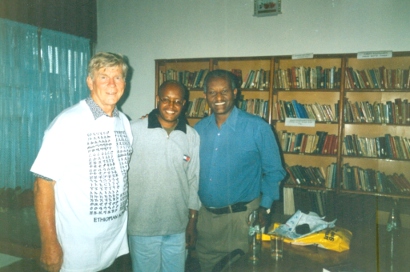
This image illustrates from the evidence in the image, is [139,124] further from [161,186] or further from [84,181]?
[84,181]

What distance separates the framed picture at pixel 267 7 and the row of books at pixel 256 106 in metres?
1.27

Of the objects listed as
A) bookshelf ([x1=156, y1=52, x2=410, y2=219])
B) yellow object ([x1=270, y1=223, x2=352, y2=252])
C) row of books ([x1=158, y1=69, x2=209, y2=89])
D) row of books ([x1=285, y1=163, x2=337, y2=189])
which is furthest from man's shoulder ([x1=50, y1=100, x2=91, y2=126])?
row of books ([x1=285, y1=163, x2=337, y2=189])

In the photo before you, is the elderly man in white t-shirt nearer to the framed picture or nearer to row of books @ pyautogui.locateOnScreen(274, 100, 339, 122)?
row of books @ pyautogui.locateOnScreen(274, 100, 339, 122)

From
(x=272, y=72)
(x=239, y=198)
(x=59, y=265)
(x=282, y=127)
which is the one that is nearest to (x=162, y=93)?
(x=239, y=198)

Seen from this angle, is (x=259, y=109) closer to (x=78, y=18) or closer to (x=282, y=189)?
(x=282, y=189)

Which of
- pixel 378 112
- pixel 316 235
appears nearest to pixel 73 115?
pixel 316 235

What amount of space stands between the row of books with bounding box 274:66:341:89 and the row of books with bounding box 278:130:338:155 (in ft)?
2.24

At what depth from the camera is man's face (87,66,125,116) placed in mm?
1612

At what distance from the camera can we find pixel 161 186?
6.42ft

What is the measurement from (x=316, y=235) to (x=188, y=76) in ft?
12.0

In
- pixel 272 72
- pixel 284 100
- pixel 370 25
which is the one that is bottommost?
pixel 284 100

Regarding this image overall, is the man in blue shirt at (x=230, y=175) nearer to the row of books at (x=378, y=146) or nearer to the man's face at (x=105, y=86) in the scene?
the man's face at (x=105, y=86)

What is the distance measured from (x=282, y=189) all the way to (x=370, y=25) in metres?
2.54

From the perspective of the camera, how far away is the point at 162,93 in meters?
2.07
